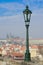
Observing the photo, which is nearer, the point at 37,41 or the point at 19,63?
the point at 19,63

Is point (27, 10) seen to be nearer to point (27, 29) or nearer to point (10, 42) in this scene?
point (27, 29)

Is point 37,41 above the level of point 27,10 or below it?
above

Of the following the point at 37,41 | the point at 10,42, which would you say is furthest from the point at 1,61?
the point at 10,42

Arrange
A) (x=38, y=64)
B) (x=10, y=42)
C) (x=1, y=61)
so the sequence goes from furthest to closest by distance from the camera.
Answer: (x=10, y=42) → (x=1, y=61) → (x=38, y=64)

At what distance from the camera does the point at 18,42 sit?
6656cm

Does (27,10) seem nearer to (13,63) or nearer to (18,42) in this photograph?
(13,63)

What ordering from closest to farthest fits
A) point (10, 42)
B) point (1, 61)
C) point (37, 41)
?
point (1, 61) < point (37, 41) < point (10, 42)

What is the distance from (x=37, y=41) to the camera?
65.6m

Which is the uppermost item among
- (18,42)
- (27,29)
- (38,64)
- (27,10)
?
(18,42)

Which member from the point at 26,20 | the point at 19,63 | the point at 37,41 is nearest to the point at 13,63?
the point at 19,63

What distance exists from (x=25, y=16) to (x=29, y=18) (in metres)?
0.15

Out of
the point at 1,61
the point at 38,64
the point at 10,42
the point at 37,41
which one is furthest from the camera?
the point at 10,42

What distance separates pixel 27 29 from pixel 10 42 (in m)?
62.6

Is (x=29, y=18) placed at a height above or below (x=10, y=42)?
below
